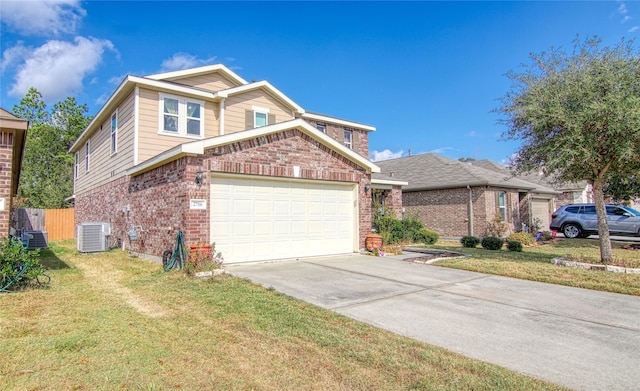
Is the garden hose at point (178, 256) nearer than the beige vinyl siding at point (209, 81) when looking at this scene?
Yes

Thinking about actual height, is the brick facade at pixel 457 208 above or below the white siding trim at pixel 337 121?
below

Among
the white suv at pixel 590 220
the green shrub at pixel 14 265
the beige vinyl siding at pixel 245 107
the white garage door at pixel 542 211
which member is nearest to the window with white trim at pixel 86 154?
the beige vinyl siding at pixel 245 107

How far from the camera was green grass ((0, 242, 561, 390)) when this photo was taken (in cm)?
322

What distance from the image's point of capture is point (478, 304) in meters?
5.97

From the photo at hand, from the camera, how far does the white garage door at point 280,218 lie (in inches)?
366

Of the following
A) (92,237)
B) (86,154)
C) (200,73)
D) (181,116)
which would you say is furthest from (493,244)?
(86,154)

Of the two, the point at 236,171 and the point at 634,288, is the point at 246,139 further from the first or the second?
the point at 634,288

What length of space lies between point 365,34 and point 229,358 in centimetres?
1591

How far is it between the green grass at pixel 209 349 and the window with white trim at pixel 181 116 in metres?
7.44

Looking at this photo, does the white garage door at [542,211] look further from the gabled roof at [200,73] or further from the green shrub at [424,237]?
the gabled roof at [200,73]

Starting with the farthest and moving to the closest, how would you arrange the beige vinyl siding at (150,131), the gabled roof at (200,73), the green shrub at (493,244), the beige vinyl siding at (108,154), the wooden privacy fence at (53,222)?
the wooden privacy fence at (53,222) → the green shrub at (493,244) → the gabled roof at (200,73) → the beige vinyl siding at (108,154) → the beige vinyl siding at (150,131)

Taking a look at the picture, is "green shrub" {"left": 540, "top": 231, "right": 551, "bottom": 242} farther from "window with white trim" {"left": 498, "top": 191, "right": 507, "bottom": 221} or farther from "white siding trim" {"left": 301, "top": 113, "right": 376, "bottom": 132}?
"white siding trim" {"left": 301, "top": 113, "right": 376, "bottom": 132}

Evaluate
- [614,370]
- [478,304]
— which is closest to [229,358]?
[614,370]

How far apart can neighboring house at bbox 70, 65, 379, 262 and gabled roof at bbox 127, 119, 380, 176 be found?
0.10 feet
